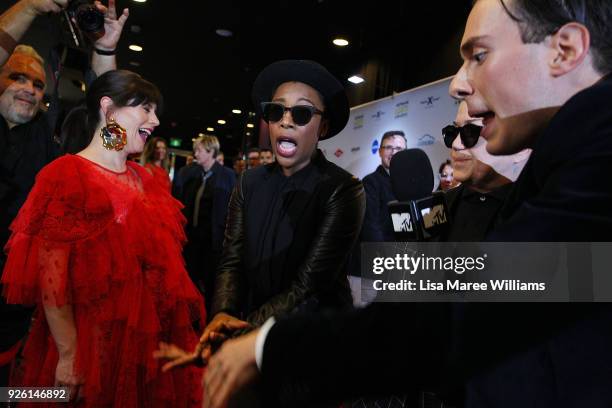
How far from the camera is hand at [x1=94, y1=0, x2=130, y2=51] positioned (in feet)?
8.82

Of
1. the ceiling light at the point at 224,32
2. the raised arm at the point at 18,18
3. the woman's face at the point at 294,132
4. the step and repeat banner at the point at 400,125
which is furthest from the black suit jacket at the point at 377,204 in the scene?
the ceiling light at the point at 224,32

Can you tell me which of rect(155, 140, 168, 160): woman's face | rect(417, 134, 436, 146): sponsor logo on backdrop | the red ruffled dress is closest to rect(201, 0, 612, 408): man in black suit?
the red ruffled dress

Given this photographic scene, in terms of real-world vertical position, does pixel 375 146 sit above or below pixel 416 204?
above

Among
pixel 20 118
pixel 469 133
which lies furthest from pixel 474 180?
pixel 20 118

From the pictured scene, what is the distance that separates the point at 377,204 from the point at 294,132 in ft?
10.4

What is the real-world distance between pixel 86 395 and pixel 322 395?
4.79 ft

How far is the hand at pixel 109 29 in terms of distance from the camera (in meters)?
2.69

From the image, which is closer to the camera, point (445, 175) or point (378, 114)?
point (445, 175)

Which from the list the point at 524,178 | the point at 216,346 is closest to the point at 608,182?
the point at 524,178

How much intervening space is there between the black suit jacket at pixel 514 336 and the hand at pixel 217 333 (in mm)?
692

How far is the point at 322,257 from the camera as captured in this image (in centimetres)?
196

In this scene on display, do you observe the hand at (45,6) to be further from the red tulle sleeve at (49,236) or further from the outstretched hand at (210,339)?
the outstretched hand at (210,339)

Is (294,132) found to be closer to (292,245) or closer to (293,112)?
(293,112)

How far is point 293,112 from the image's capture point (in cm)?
219
